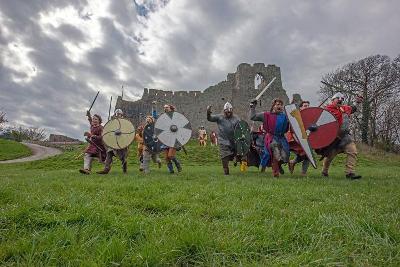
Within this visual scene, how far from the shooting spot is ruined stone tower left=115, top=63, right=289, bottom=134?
3459cm

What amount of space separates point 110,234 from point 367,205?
8.64 feet

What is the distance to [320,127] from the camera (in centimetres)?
700

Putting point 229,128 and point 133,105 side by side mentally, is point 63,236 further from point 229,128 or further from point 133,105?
point 133,105

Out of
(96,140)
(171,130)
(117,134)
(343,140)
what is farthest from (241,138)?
(96,140)

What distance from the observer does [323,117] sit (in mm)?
6996

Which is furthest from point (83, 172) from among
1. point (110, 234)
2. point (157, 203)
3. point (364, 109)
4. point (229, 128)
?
point (364, 109)

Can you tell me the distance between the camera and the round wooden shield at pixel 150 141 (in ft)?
30.8

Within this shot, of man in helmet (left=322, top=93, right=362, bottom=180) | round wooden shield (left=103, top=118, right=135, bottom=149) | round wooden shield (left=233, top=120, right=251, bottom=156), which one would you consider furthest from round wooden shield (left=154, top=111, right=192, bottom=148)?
man in helmet (left=322, top=93, right=362, bottom=180)

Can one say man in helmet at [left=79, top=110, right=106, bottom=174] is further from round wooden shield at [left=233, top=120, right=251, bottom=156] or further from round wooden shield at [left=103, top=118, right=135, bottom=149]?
round wooden shield at [left=233, top=120, right=251, bottom=156]

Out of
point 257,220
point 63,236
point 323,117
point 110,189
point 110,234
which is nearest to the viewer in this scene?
point 63,236

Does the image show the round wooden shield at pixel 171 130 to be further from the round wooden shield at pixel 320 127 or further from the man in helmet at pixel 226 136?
the round wooden shield at pixel 320 127

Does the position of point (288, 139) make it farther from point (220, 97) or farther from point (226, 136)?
point (220, 97)

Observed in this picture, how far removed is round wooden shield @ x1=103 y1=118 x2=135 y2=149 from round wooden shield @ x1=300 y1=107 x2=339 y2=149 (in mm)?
4704

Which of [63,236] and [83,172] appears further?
[83,172]
